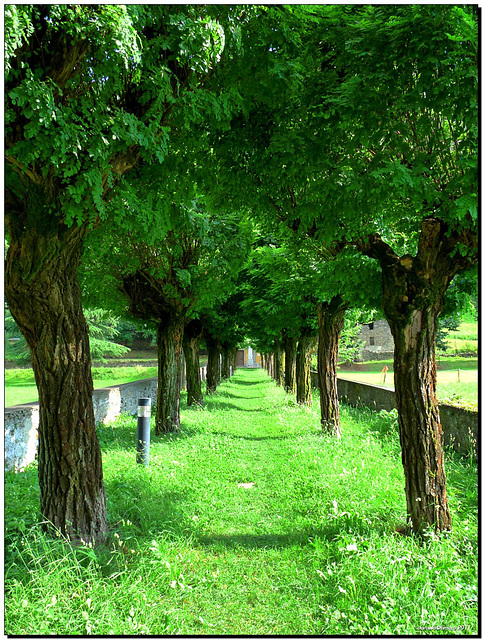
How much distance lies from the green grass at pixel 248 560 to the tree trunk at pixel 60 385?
0.30 meters

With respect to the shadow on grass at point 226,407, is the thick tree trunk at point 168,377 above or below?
above

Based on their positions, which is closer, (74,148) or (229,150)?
(74,148)

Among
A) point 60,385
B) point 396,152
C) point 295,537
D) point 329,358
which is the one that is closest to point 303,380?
point 329,358

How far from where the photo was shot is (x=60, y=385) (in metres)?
4.25

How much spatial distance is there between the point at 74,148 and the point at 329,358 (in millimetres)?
8482

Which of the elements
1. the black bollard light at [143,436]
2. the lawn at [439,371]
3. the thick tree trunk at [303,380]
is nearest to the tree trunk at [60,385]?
the black bollard light at [143,436]

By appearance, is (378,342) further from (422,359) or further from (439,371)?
(422,359)

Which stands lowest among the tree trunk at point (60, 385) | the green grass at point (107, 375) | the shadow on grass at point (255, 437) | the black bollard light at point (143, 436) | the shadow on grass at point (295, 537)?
the green grass at point (107, 375)

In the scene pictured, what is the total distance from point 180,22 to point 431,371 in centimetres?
409

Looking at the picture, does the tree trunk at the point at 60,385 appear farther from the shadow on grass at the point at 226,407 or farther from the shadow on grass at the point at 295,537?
the shadow on grass at the point at 226,407

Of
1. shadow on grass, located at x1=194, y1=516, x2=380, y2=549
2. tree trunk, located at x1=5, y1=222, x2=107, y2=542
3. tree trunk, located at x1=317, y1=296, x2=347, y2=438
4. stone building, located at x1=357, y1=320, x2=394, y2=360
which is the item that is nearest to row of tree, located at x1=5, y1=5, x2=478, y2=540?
tree trunk, located at x1=5, y1=222, x2=107, y2=542

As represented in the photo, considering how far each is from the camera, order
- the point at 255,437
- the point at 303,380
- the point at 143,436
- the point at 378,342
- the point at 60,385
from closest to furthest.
Answer: the point at 60,385 < the point at 143,436 < the point at 255,437 < the point at 303,380 < the point at 378,342

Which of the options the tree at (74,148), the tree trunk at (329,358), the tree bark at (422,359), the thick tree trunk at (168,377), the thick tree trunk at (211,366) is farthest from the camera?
the thick tree trunk at (211,366)

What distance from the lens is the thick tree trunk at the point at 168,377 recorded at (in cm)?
1059
